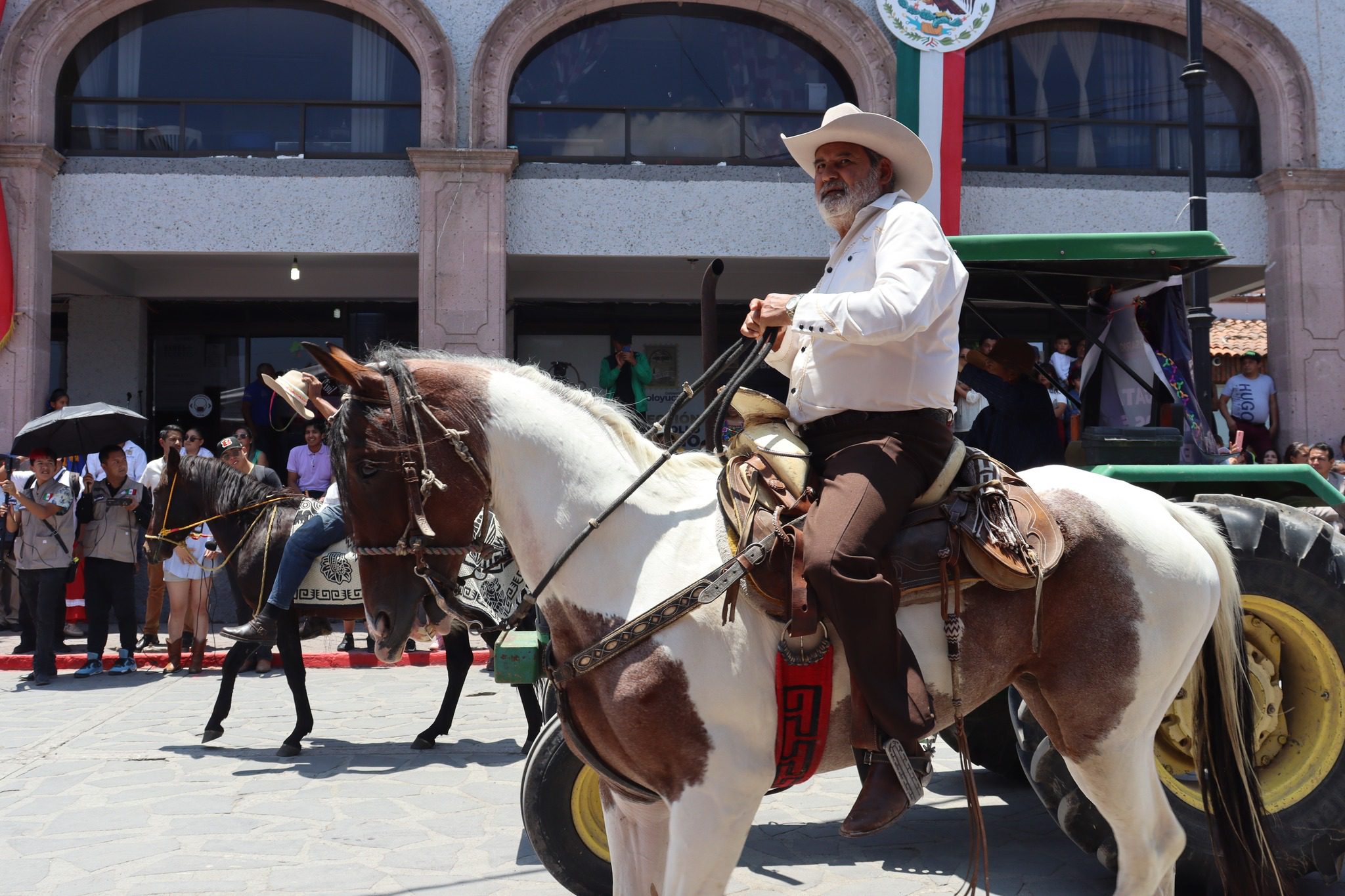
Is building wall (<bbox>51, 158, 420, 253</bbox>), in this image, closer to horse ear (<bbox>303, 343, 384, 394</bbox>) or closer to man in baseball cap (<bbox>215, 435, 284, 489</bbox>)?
man in baseball cap (<bbox>215, 435, 284, 489</bbox>)

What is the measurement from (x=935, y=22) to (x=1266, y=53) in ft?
14.6

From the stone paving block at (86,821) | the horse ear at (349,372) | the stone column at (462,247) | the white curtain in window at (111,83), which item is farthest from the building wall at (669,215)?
the horse ear at (349,372)

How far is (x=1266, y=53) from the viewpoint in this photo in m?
13.7

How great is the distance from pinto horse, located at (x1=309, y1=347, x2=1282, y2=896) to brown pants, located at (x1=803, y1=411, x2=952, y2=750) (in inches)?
5.8

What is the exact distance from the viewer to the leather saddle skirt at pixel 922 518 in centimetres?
299

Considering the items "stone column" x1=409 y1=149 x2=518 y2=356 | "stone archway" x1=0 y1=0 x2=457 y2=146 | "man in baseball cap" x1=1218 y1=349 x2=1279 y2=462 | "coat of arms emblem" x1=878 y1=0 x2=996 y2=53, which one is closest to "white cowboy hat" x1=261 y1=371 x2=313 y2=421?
"stone column" x1=409 y1=149 x2=518 y2=356

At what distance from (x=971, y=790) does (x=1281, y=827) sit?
1908 millimetres

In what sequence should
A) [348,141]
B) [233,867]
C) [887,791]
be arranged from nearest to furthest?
[887,791]
[233,867]
[348,141]

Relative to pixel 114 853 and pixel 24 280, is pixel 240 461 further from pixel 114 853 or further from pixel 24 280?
pixel 24 280

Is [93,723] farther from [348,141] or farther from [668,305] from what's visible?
[668,305]

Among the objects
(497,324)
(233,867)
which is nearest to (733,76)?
(497,324)

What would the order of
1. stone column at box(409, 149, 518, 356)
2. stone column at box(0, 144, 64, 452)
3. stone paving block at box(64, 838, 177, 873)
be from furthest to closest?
stone column at box(409, 149, 518, 356) → stone column at box(0, 144, 64, 452) → stone paving block at box(64, 838, 177, 873)

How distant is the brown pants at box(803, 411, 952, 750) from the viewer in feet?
9.29

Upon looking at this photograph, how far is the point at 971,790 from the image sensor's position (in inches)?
125
